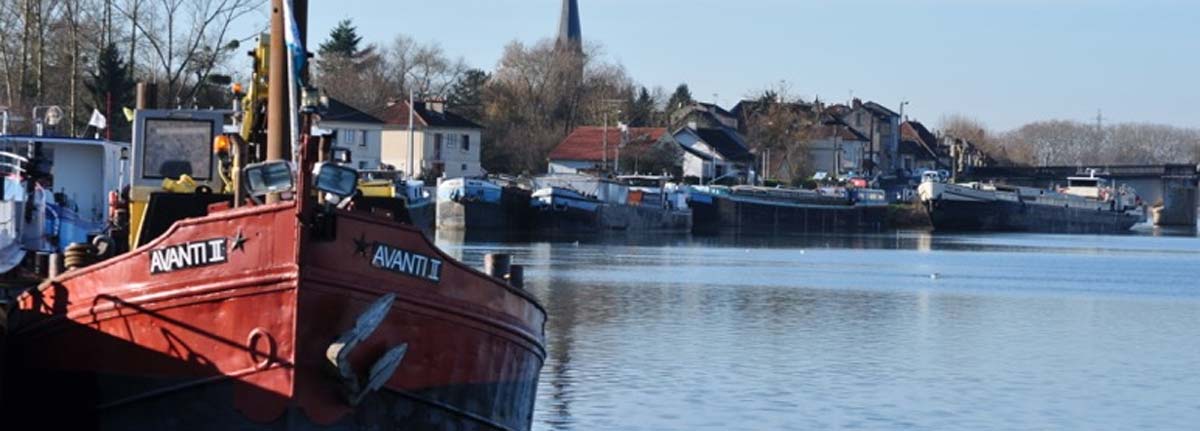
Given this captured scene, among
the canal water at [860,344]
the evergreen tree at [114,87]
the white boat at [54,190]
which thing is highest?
the evergreen tree at [114,87]

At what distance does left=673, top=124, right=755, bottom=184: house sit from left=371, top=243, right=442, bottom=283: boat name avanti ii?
11549 cm

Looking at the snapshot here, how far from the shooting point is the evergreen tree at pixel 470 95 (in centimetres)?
13425

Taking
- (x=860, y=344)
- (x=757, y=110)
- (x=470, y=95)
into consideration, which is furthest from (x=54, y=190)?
(x=757, y=110)

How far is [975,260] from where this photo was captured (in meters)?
71.6

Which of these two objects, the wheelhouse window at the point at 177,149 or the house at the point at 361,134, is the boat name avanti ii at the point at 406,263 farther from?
the house at the point at 361,134

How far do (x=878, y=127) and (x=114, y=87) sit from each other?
409ft

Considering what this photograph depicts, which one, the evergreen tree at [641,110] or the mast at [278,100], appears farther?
the evergreen tree at [641,110]

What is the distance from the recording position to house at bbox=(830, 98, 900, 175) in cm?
17112

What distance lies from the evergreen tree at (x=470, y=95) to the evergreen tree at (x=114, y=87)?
72.8m

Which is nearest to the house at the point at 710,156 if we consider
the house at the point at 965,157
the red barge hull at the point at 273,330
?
the house at the point at 965,157

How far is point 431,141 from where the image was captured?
116 meters

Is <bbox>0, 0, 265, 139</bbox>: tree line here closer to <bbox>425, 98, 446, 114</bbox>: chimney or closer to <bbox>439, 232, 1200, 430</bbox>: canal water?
<bbox>439, 232, 1200, 430</bbox>: canal water

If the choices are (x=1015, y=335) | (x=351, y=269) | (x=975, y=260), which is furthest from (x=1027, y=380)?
(x=975, y=260)

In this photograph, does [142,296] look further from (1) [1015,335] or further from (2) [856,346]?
(1) [1015,335]
